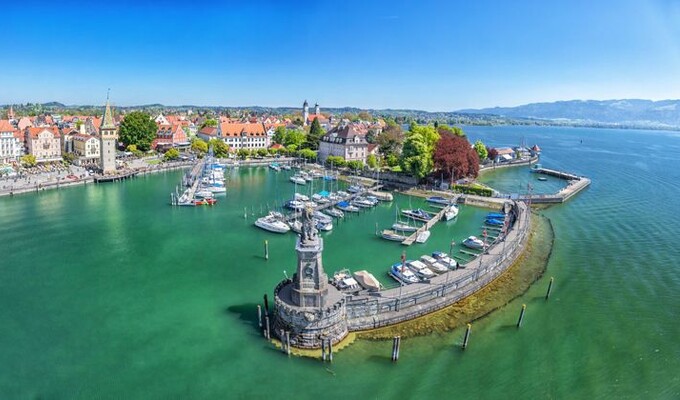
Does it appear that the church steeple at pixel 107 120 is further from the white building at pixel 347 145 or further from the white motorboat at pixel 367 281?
the white motorboat at pixel 367 281

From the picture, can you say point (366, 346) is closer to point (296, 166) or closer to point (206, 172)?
point (206, 172)

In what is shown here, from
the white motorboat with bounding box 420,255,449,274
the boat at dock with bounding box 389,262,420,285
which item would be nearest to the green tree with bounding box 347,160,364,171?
the white motorboat with bounding box 420,255,449,274

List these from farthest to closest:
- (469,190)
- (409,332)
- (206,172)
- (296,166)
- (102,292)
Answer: (296,166), (206,172), (469,190), (102,292), (409,332)

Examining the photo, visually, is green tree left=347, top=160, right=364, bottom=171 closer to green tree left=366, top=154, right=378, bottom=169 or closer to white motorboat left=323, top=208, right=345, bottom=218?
green tree left=366, top=154, right=378, bottom=169

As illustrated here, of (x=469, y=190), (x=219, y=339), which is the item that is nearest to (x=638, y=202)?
(x=469, y=190)

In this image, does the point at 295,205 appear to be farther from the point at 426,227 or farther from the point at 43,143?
the point at 43,143

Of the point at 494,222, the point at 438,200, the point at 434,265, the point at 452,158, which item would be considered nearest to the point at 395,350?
the point at 434,265
